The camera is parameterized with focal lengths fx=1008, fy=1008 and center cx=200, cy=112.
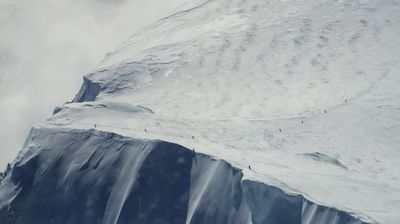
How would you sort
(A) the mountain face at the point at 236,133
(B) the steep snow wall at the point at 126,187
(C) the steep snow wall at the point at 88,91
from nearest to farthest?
(B) the steep snow wall at the point at 126,187 < (A) the mountain face at the point at 236,133 < (C) the steep snow wall at the point at 88,91

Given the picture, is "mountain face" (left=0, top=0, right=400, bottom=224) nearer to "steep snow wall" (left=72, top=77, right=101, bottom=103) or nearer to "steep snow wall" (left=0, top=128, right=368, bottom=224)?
"steep snow wall" (left=0, top=128, right=368, bottom=224)

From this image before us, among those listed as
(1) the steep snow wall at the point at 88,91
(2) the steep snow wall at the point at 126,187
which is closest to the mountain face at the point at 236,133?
(2) the steep snow wall at the point at 126,187

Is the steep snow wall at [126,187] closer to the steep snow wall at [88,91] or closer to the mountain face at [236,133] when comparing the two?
the mountain face at [236,133]

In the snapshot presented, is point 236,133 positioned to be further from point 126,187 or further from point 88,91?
point 88,91

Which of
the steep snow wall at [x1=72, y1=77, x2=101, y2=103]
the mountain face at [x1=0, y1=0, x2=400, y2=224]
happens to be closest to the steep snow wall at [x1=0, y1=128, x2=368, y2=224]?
the mountain face at [x1=0, y1=0, x2=400, y2=224]

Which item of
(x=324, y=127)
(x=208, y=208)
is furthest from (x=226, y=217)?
(x=324, y=127)

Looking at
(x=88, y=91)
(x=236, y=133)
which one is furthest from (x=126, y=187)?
(x=88, y=91)

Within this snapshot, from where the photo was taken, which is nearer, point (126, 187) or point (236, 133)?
point (126, 187)
